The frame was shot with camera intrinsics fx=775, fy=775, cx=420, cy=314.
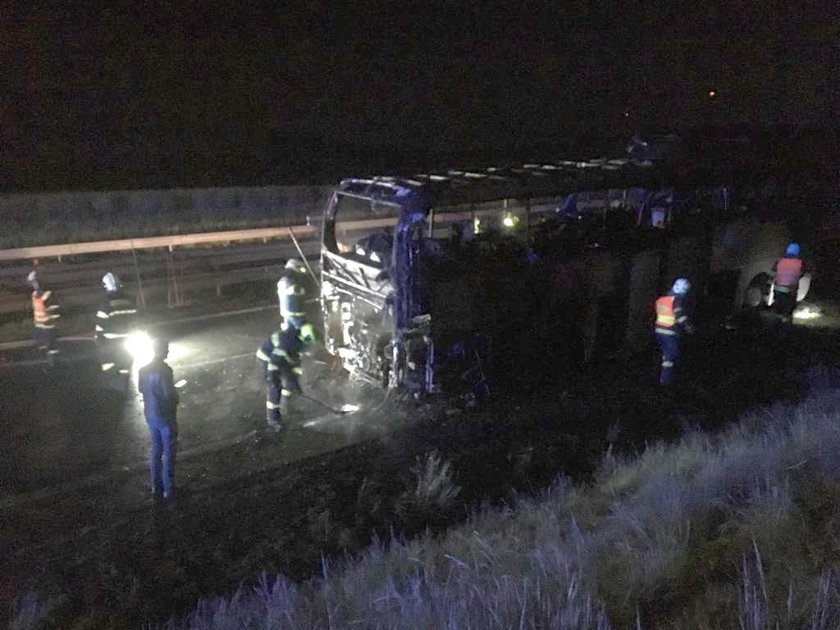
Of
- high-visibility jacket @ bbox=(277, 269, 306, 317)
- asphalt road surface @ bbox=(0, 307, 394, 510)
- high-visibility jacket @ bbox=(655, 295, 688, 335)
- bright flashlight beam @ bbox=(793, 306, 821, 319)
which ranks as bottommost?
bright flashlight beam @ bbox=(793, 306, 821, 319)

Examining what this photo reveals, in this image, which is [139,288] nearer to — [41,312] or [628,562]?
[41,312]

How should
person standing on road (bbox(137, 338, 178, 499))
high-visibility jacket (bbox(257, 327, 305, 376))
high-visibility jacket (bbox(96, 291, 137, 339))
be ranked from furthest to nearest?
high-visibility jacket (bbox(96, 291, 137, 339))
high-visibility jacket (bbox(257, 327, 305, 376))
person standing on road (bbox(137, 338, 178, 499))

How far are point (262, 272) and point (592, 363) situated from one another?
6.13 metres

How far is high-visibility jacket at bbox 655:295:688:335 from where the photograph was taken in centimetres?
930

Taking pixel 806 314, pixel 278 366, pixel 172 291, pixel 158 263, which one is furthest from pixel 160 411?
pixel 806 314

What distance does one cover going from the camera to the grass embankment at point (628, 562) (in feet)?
11.7

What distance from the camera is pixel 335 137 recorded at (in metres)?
29.6

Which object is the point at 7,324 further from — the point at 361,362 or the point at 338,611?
the point at 338,611

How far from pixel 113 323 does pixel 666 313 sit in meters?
6.45

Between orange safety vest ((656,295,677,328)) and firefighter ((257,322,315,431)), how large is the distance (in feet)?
14.3

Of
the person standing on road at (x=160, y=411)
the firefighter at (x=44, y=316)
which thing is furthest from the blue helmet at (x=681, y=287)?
the firefighter at (x=44, y=316)

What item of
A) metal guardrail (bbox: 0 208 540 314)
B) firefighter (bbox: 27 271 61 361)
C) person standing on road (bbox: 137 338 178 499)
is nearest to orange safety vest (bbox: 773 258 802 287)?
metal guardrail (bbox: 0 208 540 314)

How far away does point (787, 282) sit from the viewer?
1111cm

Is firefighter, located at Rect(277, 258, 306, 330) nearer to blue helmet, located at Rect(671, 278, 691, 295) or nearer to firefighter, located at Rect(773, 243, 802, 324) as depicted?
blue helmet, located at Rect(671, 278, 691, 295)
